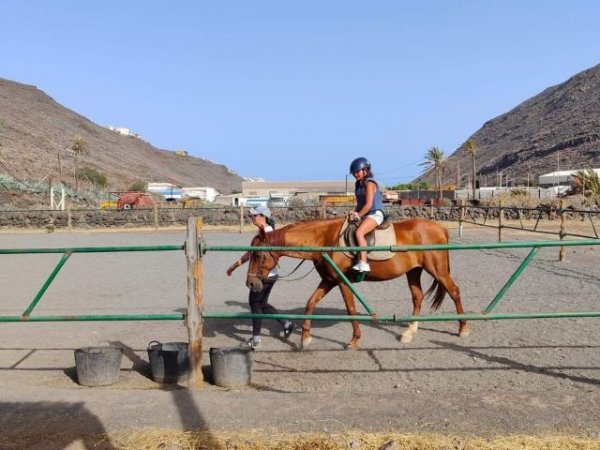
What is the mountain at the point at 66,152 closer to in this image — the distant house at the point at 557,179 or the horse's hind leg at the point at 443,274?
the distant house at the point at 557,179

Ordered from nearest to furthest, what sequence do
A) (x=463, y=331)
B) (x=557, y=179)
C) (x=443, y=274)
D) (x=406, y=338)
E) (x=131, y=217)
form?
(x=406, y=338)
(x=463, y=331)
(x=443, y=274)
(x=131, y=217)
(x=557, y=179)

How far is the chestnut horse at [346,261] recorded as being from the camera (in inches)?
265

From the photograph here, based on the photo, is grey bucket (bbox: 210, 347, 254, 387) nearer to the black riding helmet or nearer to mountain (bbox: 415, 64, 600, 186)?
the black riding helmet

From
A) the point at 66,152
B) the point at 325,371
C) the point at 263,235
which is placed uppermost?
the point at 66,152

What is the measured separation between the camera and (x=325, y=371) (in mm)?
6203

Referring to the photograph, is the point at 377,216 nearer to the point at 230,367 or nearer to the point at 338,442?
the point at 230,367

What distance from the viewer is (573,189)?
46031 mm

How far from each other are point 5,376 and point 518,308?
281 inches

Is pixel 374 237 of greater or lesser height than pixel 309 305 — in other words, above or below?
above

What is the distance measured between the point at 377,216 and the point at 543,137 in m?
123

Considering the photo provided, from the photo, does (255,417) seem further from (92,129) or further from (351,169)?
(92,129)

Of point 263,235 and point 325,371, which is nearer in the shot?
point 325,371

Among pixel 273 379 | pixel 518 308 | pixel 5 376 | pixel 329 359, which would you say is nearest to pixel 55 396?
pixel 5 376

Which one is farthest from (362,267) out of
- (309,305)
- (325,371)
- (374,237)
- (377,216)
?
(325,371)
